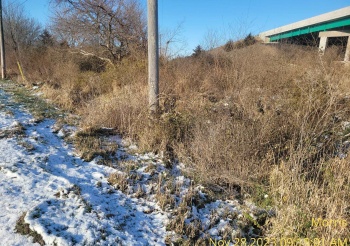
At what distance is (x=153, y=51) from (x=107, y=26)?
786 centimetres

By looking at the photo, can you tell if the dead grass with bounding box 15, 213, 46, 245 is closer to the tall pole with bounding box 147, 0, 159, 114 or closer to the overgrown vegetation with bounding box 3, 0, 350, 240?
the overgrown vegetation with bounding box 3, 0, 350, 240

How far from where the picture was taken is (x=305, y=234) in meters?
1.99

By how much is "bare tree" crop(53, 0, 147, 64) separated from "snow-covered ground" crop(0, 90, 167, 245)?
7843 mm

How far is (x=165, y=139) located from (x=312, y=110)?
7.52ft

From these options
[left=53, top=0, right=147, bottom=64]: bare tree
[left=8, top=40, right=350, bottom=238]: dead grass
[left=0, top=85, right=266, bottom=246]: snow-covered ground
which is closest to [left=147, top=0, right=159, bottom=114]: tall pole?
[left=8, top=40, right=350, bottom=238]: dead grass

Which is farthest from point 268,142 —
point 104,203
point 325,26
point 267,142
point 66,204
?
point 325,26

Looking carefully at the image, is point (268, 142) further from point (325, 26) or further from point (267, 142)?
point (325, 26)

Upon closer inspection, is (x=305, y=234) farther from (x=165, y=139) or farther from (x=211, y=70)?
(x=211, y=70)

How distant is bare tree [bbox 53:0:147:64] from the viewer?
410 inches

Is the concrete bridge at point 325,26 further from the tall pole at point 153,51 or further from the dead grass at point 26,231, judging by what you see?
the dead grass at point 26,231

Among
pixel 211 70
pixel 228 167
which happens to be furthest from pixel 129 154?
pixel 211 70

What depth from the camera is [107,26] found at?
35.7 feet

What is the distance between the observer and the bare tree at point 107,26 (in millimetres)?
10414

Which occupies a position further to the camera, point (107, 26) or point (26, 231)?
point (107, 26)
